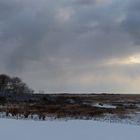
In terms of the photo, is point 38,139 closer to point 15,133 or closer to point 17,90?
point 15,133

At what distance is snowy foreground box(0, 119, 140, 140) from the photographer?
24.4 metres

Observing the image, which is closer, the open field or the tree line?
the open field

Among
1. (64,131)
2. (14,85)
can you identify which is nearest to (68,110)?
(64,131)

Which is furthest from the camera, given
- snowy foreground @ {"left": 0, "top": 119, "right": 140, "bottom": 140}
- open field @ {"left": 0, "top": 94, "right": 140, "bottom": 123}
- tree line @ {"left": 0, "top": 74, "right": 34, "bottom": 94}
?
tree line @ {"left": 0, "top": 74, "right": 34, "bottom": 94}

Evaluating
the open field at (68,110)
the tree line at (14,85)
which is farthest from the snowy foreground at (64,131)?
the tree line at (14,85)

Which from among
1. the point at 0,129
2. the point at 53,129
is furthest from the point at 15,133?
the point at 53,129

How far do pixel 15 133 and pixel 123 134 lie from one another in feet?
20.3

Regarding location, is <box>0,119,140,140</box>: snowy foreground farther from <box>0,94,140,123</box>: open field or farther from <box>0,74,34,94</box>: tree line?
<box>0,74,34,94</box>: tree line

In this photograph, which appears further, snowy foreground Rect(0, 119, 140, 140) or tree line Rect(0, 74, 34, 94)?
tree line Rect(0, 74, 34, 94)

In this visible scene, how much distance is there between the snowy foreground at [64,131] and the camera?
80.2ft

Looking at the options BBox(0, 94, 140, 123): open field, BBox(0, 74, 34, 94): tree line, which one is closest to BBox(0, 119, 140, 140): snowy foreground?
BBox(0, 94, 140, 123): open field

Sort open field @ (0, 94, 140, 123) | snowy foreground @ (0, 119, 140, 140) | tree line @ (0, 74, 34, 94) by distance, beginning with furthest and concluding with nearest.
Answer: tree line @ (0, 74, 34, 94), open field @ (0, 94, 140, 123), snowy foreground @ (0, 119, 140, 140)

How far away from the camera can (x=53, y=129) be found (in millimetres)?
28062

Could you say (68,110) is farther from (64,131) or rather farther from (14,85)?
(14,85)
